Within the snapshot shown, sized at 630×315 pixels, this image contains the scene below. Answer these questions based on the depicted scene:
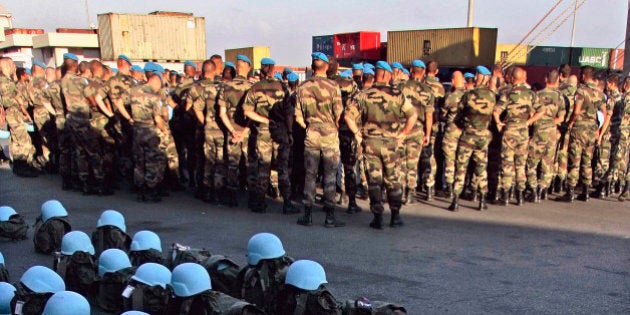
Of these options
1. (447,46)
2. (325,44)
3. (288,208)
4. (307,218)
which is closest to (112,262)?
(307,218)

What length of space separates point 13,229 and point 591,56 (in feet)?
133

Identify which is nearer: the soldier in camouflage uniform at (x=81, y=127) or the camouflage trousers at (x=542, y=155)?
the camouflage trousers at (x=542, y=155)

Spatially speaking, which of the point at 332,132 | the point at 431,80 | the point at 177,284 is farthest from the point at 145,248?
the point at 431,80

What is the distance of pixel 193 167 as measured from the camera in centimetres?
822

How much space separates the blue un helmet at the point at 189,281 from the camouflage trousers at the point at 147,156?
418 cm

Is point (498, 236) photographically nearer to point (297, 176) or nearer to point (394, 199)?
point (394, 199)

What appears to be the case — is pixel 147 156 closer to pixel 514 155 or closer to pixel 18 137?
pixel 18 137

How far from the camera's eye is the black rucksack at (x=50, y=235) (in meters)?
4.82

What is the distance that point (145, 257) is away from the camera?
3992 mm

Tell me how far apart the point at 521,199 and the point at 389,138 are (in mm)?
2830

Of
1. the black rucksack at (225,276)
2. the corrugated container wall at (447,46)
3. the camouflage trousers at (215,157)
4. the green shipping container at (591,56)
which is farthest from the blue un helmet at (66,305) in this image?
the green shipping container at (591,56)

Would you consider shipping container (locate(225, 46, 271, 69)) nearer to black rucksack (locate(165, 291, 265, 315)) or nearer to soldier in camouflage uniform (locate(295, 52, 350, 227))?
soldier in camouflage uniform (locate(295, 52, 350, 227))

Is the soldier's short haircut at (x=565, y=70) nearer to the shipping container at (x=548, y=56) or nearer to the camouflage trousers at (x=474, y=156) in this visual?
the camouflage trousers at (x=474, y=156)

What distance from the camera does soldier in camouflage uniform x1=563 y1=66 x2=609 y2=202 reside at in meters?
7.18
